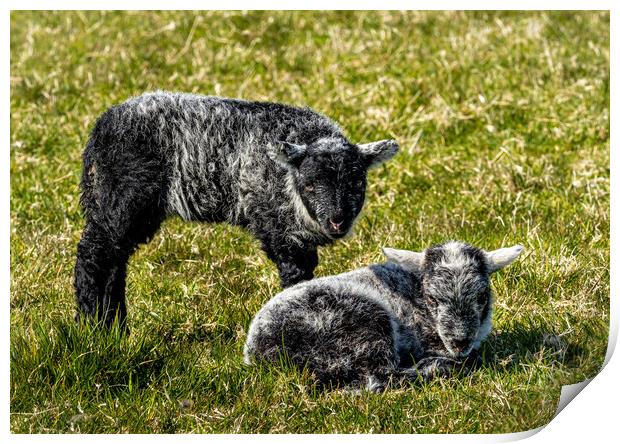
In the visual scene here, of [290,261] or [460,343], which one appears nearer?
[460,343]

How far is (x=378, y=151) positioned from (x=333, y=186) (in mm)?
433

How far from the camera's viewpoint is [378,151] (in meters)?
7.25

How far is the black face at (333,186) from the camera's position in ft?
23.0

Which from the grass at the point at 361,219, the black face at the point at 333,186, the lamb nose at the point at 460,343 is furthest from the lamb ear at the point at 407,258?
the grass at the point at 361,219

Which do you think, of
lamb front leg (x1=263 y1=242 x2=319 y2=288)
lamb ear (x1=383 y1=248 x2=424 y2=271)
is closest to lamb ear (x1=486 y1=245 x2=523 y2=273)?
lamb ear (x1=383 y1=248 x2=424 y2=271)

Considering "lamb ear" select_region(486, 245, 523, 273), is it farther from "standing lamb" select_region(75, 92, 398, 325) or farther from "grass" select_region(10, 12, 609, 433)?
"standing lamb" select_region(75, 92, 398, 325)

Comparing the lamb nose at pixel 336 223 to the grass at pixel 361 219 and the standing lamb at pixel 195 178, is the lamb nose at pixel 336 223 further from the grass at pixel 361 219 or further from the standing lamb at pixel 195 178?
the grass at pixel 361 219

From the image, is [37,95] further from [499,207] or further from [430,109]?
[499,207]

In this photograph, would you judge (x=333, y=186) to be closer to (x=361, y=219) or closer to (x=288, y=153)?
(x=288, y=153)

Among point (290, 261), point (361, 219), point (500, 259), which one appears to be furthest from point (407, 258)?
point (361, 219)

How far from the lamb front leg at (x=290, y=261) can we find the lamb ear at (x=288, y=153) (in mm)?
594

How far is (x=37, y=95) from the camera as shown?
10.5 m

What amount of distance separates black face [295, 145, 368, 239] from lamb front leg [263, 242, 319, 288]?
0.37 m

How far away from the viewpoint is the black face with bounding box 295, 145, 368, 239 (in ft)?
23.0
